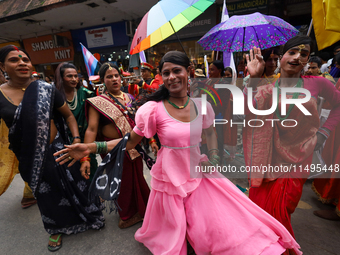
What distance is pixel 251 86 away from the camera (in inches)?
67.3

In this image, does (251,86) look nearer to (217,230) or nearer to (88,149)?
(217,230)

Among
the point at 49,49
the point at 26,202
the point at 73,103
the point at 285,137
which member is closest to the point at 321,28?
the point at 285,137

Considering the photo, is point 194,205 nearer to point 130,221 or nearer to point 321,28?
point 130,221

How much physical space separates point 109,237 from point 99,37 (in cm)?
1078

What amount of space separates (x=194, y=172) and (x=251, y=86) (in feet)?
3.22

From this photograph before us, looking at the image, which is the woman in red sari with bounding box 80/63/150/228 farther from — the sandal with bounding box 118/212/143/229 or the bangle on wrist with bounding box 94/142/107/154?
the bangle on wrist with bounding box 94/142/107/154

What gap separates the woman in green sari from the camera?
2.62m

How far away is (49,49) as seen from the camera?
37.1 ft

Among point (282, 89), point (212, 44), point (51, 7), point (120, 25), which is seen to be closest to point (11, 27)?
point (51, 7)

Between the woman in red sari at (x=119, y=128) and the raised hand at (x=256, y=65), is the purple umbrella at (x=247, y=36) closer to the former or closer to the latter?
the raised hand at (x=256, y=65)

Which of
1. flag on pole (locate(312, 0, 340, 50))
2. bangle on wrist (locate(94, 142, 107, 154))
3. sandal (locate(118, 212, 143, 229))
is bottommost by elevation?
sandal (locate(118, 212, 143, 229))

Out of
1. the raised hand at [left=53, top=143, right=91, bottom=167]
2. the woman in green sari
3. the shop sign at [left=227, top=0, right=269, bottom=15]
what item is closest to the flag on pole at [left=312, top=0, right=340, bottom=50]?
the raised hand at [left=53, top=143, right=91, bottom=167]

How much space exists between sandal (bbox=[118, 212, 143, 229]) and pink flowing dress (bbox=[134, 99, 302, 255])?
72cm

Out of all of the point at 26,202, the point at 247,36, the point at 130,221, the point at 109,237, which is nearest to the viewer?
the point at 109,237
